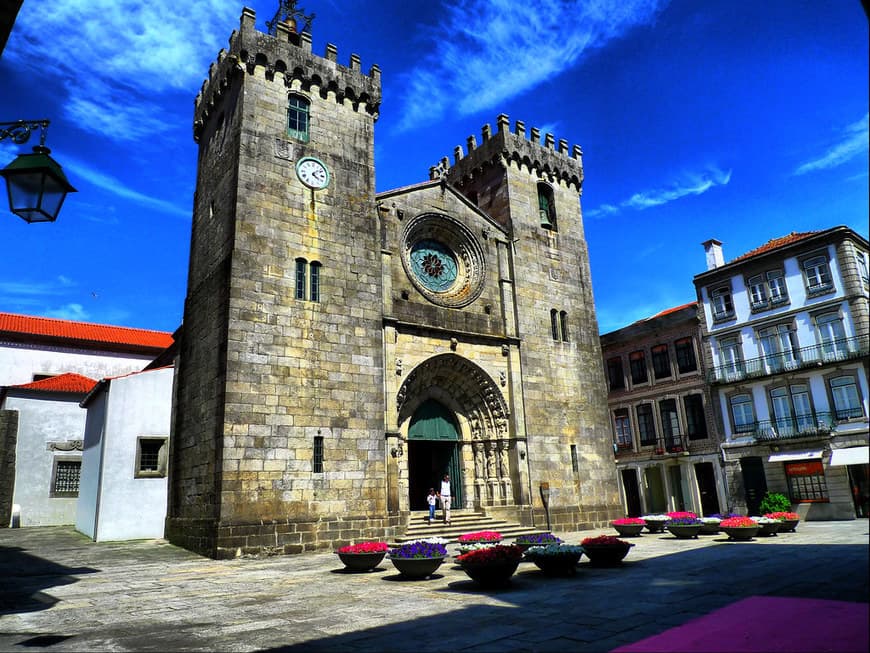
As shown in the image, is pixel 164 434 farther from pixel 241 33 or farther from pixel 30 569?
pixel 241 33

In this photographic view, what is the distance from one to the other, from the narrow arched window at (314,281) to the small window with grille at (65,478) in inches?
643

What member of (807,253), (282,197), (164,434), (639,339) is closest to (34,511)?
(164,434)

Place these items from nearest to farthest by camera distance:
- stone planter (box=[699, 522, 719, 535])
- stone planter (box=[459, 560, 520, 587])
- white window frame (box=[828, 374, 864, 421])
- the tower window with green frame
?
white window frame (box=[828, 374, 864, 421]) → stone planter (box=[459, 560, 520, 587]) → stone planter (box=[699, 522, 719, 535]) → the tower window with green frame

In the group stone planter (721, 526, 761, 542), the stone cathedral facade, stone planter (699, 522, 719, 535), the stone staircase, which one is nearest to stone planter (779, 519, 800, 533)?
stone planter (721, 526, 761, 542)

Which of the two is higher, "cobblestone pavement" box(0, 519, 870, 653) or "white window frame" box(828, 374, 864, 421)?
"white window frame" box(828, 374, 864, 421)

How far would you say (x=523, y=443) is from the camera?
23797mm

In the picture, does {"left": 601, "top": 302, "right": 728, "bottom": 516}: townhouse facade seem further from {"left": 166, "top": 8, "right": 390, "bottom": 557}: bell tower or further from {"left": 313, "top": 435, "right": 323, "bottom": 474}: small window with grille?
{"left": 313, "top": 435, "right": 323, "bottom": 474}: small window with grille

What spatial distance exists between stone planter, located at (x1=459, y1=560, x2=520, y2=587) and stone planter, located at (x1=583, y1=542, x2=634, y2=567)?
9.50 feet

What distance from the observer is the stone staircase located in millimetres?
20375

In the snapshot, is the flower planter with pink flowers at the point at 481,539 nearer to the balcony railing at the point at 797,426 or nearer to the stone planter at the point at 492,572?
the stone planter at the point at 492,572

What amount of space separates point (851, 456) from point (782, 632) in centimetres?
124

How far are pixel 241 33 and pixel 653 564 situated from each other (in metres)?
20.5

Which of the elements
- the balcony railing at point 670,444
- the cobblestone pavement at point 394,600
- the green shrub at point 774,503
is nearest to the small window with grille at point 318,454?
the cobblestone pavement at point 394,600

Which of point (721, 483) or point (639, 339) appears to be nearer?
point (721, 483)
